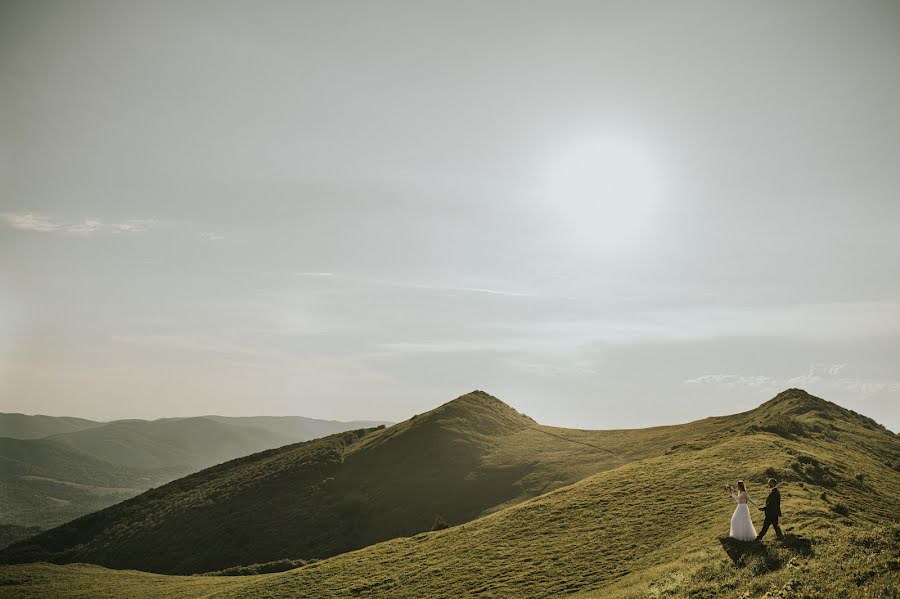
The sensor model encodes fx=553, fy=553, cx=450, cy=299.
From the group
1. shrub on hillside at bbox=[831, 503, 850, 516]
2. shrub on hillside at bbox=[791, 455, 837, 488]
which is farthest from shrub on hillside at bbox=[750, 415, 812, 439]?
shrub on hillside at bbox=[831, 503, 850, 516]

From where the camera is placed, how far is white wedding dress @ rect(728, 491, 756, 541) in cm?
2664

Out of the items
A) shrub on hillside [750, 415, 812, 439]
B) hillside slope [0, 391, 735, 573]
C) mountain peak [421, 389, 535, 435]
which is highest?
mountain peak [421, 389, 535, 435]

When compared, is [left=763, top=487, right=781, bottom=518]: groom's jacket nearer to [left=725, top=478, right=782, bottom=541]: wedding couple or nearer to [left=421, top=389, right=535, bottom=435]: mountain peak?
[left=725, top=478, right=782, bottom=541]: wedding couple

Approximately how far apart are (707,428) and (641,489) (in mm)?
52149

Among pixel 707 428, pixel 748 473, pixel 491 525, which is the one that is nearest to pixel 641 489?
pixel 748 473

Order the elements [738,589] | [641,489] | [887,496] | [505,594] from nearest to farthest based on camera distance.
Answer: [738,589], [505,594], [887,496], [641,489]

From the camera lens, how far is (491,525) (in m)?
47.3

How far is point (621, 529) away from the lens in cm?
3759

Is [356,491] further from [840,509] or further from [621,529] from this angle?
[840,509]

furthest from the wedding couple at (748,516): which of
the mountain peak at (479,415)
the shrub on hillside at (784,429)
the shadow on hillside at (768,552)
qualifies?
the mountain peak at (479,415)

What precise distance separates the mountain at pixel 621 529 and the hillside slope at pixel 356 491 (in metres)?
0.67

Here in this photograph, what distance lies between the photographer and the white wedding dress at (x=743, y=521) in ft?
87.4

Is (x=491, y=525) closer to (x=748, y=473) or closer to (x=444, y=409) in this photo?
(x=748, y=473)

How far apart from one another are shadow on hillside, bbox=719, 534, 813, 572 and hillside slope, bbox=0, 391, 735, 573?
2212 inches
